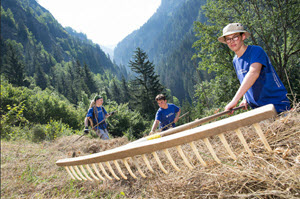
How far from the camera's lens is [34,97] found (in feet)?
71.2

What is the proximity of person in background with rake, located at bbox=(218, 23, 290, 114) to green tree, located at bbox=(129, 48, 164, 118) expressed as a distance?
27440 mm

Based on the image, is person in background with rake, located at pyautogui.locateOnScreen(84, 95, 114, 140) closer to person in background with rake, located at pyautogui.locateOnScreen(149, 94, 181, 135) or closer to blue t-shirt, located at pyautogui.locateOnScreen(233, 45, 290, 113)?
person in background with rake, located at pyautogui.locateOnScreen(149, 94, 181, 135)

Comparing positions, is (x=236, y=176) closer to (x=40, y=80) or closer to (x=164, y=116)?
(x=164, y=116)

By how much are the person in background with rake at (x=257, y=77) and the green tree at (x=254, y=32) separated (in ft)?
36.9

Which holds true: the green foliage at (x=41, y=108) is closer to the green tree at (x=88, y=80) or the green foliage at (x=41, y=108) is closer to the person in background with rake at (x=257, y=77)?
the person in background with rake at (x=257, y=77)

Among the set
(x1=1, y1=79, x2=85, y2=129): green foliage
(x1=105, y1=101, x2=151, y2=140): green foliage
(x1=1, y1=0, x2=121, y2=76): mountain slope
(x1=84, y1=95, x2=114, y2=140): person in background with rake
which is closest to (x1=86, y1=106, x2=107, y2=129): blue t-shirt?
(x1=84, y1=95, x2=114, y2=140): person in background with rake

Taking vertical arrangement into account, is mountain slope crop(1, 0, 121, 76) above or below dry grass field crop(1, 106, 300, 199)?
above

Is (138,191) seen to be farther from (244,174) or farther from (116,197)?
(244,174)

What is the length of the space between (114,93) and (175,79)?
→ 79.1m

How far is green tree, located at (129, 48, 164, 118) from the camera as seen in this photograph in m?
30.1

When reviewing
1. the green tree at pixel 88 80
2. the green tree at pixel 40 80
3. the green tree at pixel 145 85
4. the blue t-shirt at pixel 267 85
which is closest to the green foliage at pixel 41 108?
the green tree at pixel 145 85

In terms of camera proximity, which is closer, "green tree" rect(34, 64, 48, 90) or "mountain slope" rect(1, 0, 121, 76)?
"green tree" rect(34, 64, 48, 90)

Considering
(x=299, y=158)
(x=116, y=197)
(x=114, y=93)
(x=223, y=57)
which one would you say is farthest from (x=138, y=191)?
(x=114, y=93)

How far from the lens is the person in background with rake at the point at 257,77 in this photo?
6.06 feet
